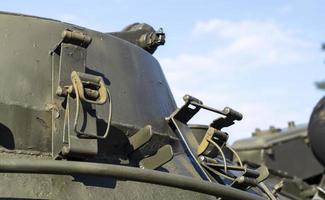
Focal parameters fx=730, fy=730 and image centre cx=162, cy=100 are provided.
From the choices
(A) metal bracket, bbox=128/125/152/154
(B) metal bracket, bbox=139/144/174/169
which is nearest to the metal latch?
(A) metal bracket, bbox=128/125/152/154

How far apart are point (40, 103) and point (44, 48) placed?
1.13ft

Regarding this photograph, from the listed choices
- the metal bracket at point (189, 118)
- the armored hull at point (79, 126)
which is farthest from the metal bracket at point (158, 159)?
the metal bracket at point (189, 118)

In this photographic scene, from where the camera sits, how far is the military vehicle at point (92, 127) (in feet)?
10.3

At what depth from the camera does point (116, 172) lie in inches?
121

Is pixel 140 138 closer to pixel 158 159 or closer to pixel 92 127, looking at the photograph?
pixel 158 159

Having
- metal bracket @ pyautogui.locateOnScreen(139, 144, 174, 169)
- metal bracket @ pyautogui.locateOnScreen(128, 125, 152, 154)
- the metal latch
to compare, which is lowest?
metal bracket @ pyautogui.locateOnScreen(139, 144, 174, 169)

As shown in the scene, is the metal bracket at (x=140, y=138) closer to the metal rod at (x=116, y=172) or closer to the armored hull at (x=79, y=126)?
the armored hull at (x=79, y=126)

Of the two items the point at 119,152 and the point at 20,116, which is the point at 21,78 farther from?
the point at 119,152

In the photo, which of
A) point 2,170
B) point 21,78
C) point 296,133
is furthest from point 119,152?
point 296,133

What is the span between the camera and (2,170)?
2.85m

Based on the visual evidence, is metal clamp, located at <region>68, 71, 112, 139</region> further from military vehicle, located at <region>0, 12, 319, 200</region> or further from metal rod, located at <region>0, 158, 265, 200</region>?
metal rod, located at <region>0, 158, 265, 200</region>

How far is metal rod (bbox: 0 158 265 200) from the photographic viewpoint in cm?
288

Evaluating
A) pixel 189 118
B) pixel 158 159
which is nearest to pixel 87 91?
pixel 158 159

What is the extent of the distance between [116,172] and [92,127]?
33 cm
